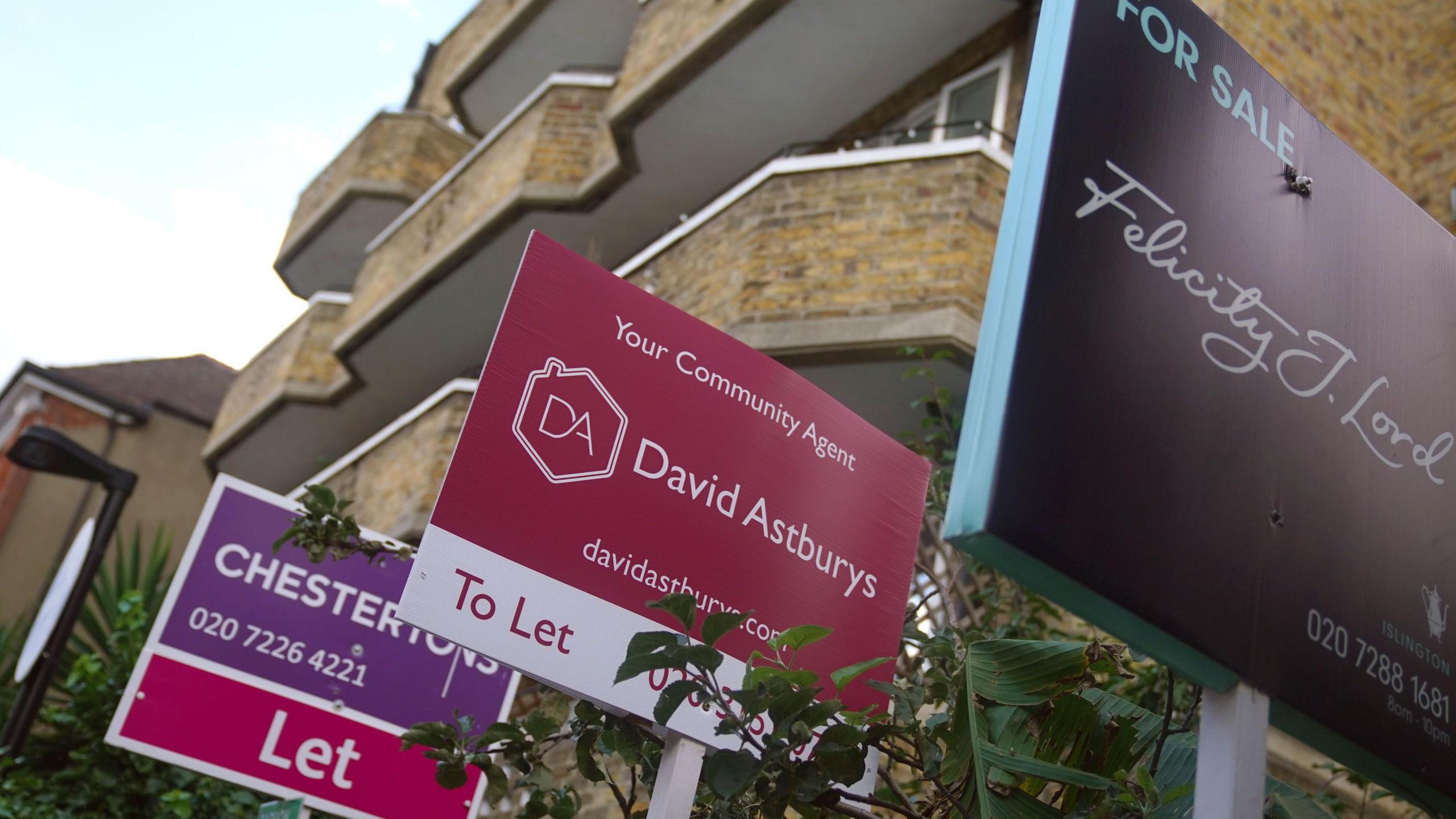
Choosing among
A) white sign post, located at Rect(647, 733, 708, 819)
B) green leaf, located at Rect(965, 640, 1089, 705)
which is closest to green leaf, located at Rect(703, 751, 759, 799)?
white sign post, located at Rect(647, 733, 708, 819)

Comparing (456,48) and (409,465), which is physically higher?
(456,48)

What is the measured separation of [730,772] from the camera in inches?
106

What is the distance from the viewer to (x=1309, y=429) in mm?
2834

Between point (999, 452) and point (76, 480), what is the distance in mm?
22442

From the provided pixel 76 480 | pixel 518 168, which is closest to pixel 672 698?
pixel 518 168

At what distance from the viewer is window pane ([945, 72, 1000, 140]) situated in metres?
10.7

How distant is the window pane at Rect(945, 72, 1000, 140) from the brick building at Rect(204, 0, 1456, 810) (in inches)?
1.0

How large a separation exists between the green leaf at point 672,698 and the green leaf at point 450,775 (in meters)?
1.14

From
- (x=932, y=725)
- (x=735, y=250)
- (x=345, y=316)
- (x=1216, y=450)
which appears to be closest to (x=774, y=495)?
(x=932, y=725)

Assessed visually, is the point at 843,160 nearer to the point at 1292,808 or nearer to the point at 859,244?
the point at 859,244

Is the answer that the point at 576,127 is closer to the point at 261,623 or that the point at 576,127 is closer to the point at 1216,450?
the point at 261,623

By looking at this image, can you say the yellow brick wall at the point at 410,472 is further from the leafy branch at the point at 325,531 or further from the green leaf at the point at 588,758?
the green leaf at the point at 588,758

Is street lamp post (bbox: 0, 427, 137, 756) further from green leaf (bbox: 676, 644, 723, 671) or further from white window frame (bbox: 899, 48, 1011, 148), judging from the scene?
white window frame (bbox: 899, 48, 1011, 148)

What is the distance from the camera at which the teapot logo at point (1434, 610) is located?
2.92m
